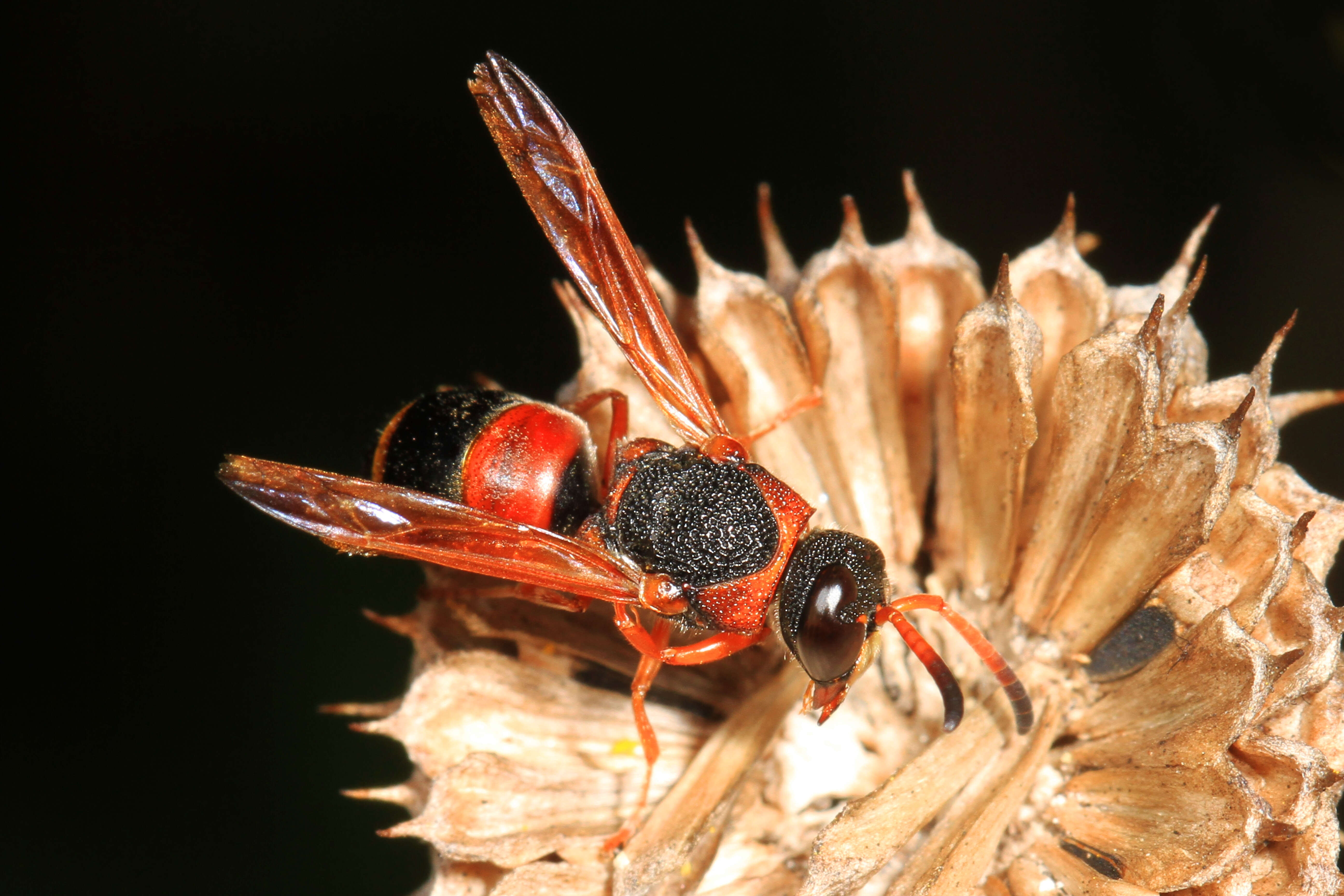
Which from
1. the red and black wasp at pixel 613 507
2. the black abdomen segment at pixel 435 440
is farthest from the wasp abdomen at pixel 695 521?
the black abdomen segment at pixel 435 440

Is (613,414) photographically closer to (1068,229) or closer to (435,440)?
(435,440)

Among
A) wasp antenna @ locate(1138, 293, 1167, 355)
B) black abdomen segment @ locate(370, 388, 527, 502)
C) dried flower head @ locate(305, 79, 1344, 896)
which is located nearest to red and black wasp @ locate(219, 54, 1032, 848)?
black abdomen segment @ locate(370, 388, 527, 502)

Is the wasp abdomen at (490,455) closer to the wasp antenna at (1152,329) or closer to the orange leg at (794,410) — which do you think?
the orange leg at (794,410)

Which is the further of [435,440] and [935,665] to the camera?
[435,440]

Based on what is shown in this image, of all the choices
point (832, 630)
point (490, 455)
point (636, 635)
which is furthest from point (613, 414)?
point (832, 630)

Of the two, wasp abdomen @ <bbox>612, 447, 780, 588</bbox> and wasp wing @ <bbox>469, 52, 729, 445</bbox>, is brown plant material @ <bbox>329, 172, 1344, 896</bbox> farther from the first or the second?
wasp abdomen @ <bbox>612, 447, 780, 588</bbox>
